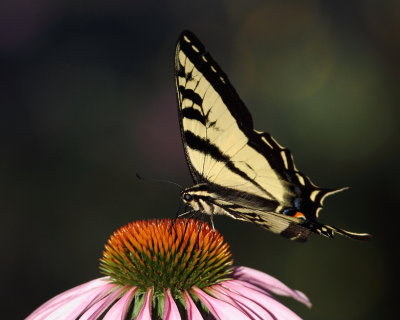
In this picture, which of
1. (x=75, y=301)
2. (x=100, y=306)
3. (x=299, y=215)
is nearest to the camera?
(x=100, y=306)

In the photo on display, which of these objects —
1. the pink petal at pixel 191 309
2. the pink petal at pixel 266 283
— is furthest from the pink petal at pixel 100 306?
the pink petal at pixel 266 283

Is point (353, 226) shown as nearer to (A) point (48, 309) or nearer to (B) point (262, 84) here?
(B) point (262, 84)

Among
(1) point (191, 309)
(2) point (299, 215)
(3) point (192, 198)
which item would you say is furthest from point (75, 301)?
(2) point (299, 215)

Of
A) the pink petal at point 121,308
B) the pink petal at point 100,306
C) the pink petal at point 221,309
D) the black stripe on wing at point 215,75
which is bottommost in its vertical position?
the pink petal at point 221,309

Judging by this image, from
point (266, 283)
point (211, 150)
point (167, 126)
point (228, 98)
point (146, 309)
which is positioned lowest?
point (266, 283)

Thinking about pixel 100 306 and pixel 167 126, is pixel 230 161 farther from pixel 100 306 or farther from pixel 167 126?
pixel 167 126

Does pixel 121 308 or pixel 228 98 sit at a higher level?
pixel 228 98

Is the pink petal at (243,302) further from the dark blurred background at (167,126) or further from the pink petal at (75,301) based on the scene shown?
the dark blurred background at (167,126)
